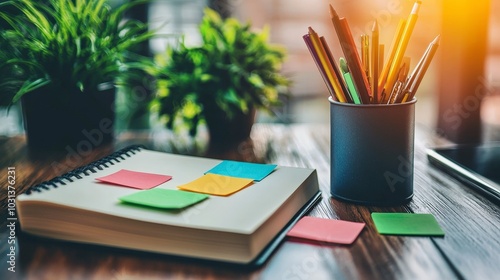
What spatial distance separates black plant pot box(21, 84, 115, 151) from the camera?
3.40 feet

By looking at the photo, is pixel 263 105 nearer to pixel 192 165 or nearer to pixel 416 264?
pixel 192 165

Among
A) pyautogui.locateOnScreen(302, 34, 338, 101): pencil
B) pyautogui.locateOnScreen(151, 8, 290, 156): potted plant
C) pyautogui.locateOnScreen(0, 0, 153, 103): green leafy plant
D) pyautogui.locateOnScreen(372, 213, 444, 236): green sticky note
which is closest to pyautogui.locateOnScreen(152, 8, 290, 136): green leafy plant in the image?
pyautogui.locateOnScreen(151, 8, 290, 156): potted plant

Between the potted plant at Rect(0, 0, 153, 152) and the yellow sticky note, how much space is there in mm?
333

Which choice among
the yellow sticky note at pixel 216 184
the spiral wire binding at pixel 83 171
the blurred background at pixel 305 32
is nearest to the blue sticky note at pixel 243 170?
the yellow sticky note at pixel 216 184

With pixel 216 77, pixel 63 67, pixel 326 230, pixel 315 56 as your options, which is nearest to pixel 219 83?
pixel 216 77

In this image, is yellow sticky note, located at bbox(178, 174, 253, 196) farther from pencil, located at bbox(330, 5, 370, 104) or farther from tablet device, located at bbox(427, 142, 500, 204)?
tablet device, located at bbox(427, 142, 500, 204)

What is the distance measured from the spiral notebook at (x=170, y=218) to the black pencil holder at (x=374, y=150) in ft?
0.23

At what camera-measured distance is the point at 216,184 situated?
73 centimetres

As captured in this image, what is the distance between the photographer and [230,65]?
112 cm

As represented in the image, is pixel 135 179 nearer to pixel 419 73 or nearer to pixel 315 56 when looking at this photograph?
pixel 315 56

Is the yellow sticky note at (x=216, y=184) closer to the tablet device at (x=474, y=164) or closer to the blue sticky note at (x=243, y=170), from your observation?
the blue sticky note at (x=243, y=170)

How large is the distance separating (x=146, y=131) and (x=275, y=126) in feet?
0.93

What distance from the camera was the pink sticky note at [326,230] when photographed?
0.63 metres

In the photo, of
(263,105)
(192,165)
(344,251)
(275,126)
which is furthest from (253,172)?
(275,126)
